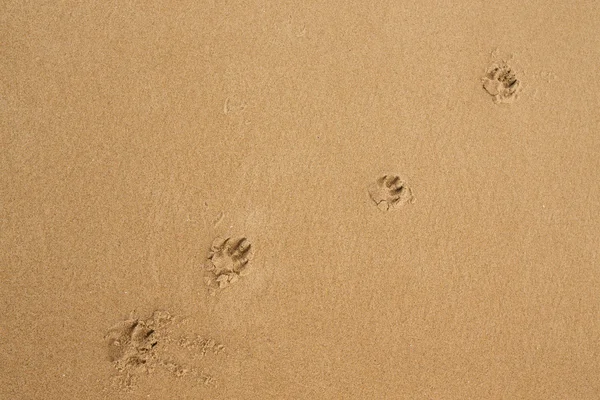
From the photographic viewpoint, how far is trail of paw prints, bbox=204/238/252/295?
287cm

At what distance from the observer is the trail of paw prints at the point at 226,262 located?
2865mm

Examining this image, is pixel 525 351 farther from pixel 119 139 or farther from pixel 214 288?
pixel 119 139

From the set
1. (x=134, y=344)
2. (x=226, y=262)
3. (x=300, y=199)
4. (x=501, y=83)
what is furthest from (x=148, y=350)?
(x=501, y=83)

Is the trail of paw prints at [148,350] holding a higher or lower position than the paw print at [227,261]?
lower

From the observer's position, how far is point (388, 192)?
294 centimetres

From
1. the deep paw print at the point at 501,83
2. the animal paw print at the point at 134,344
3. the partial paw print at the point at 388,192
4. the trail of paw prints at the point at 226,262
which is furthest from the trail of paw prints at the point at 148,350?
the deep paw print at the point at 501,83

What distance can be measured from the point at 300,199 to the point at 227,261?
0.64 metres

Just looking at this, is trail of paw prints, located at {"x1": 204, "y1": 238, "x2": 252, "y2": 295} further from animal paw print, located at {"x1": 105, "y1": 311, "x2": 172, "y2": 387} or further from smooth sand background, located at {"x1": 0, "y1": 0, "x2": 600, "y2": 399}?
animal paw print, located at {"x1": 105, "y1": 311, "x2": 172, "y2": 387}

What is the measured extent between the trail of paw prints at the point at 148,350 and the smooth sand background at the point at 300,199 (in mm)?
57

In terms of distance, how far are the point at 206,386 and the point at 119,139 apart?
1.73 meters

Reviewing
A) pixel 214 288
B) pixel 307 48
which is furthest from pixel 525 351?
pixel 307 48

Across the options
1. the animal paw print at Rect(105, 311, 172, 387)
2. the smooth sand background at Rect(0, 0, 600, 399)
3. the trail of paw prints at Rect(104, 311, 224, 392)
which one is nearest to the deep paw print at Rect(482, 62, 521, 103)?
the smooth sand background at Rect(0, 0, 600, 399)

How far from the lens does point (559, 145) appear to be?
304 centimetres

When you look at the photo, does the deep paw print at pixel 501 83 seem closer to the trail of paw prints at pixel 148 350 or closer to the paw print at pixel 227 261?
the paw print at pixel 227 261
